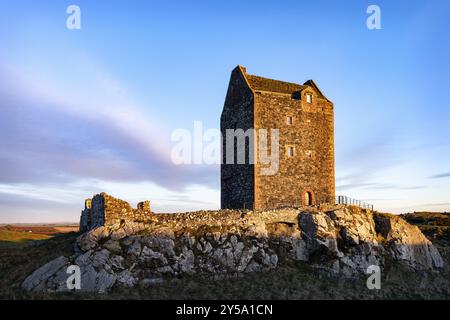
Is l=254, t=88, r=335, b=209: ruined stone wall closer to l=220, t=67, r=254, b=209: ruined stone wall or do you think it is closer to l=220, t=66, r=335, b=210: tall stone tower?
l=220, t=66, r=335, b=210: tall stone tower

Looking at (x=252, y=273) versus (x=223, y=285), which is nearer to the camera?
(x=223, y=285)

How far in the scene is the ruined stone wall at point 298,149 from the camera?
3128cm

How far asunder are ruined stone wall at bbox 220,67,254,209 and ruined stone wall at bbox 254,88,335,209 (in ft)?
3.45

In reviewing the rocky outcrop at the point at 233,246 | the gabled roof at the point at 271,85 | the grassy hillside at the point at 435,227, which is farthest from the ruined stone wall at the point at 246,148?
the grassy hillside at the point at 435,227

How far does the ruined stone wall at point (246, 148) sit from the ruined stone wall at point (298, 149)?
1.05 metres

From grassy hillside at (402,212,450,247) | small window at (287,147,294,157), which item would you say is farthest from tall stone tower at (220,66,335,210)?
grassy hillside at (402,212,450,247)

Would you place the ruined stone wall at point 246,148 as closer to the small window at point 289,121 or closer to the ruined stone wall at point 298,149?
the ruined stone wall at point 298,149

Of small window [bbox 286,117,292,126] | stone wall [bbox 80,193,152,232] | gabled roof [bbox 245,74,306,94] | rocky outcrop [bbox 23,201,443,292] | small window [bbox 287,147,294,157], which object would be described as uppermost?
gabled roof [bbox 245,74,306,94]

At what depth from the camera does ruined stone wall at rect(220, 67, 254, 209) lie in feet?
104

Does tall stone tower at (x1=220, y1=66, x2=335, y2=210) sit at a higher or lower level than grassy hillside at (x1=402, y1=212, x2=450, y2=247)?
higher
